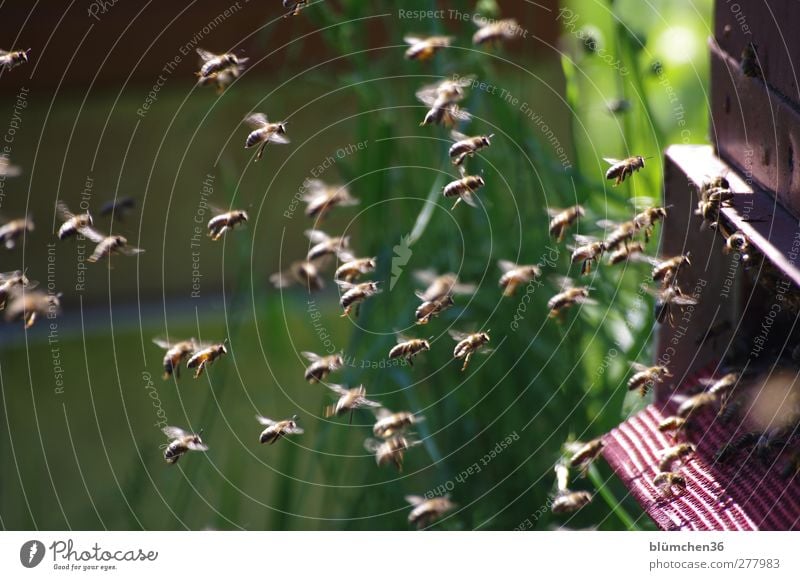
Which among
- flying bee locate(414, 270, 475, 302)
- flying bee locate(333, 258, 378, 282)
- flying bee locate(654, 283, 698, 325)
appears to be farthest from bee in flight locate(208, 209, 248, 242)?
flying bee locate(654, 283, 698, 325)

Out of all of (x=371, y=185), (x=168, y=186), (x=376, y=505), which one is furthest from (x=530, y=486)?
(x=168, y=186)

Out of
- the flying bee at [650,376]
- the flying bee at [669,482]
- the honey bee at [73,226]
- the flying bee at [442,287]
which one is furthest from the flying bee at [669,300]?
the honey bee at [73,226]

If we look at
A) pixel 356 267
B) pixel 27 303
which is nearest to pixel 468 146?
pixel 356 267

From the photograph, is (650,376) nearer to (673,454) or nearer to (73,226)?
(673,454)

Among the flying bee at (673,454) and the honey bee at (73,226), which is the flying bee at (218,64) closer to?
the honey bee at (73,226)

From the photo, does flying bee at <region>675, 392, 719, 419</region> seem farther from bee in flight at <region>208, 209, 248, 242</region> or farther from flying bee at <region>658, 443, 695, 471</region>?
bee in flight at <region>208, 209, 248, 242</region>

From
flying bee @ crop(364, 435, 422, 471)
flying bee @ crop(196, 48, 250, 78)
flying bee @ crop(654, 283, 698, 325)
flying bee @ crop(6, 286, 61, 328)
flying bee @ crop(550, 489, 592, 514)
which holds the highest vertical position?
flying bee @ crop(196, 48, 250, 78)
